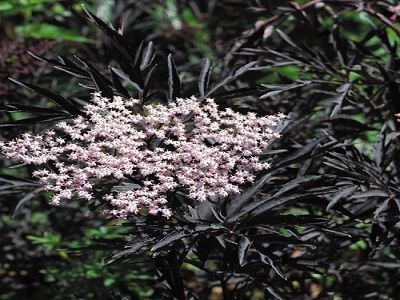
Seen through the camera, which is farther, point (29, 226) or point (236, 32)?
point (236, 32)

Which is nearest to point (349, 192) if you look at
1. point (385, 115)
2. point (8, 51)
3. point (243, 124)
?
point (243, 124)

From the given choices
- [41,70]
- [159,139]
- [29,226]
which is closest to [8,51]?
[41,70]

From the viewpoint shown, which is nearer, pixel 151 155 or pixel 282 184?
pixel 151 155

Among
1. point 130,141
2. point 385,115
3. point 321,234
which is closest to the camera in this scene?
point 130,141

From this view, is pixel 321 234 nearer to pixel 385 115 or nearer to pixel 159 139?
pixel 385 115

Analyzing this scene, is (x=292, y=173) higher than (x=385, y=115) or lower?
lower

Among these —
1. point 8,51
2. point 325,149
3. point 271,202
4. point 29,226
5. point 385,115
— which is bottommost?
point 271,202

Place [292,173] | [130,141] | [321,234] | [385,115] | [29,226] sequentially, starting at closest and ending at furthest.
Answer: [130,141]
[292,173]
[321,234]
[385,115]
[29,226]
